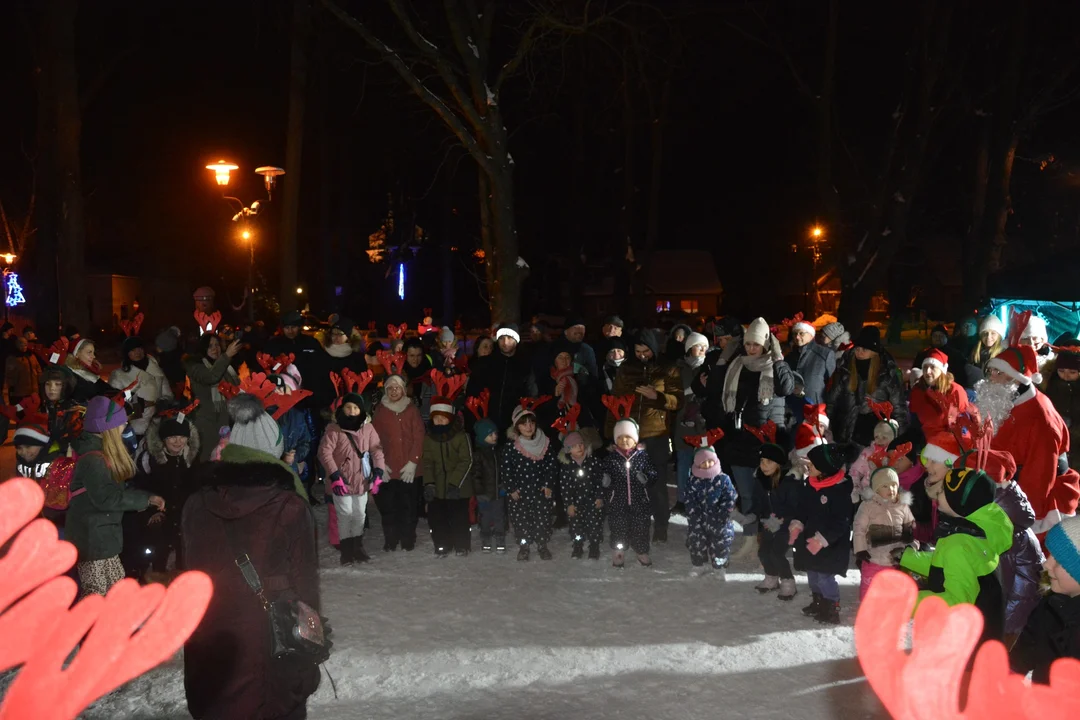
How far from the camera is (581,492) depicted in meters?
7.77

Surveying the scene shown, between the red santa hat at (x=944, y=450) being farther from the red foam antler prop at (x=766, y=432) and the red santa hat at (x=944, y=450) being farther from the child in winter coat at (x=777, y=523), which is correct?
the red foam antler prop at (x=766, y=432)

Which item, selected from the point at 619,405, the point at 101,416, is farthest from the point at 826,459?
the point at 101,416

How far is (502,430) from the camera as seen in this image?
29.2ft

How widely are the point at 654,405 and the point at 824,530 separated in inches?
92.8

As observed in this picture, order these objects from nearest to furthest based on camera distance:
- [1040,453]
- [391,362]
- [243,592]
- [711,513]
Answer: [243,592] < [1040,453] < [711,513] < [391,362]

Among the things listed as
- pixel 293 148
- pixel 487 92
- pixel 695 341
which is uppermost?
pixel 293 148

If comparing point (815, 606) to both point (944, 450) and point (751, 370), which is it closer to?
point (944, 450)

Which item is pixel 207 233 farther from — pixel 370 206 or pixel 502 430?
pixel 502 430

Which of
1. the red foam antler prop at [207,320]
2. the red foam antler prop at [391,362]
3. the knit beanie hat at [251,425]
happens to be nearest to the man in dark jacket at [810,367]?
the red foam antler prop at [391,362]

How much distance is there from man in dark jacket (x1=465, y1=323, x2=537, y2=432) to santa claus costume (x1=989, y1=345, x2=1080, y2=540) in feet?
13.9

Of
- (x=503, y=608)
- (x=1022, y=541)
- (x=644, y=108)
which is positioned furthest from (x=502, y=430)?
(x=644, y=108)

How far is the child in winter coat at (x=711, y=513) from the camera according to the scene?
7320 millimetres

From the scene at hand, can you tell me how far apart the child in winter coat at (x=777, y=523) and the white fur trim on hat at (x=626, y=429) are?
112 cm

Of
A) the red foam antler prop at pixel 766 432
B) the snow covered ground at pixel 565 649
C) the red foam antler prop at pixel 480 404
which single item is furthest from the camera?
the red foam antler prop at pixel 480 404
